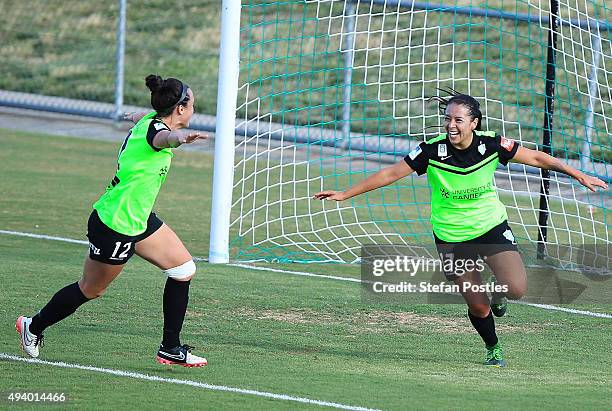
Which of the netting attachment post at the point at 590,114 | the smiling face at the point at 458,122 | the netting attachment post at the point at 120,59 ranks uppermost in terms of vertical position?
the netting attachment post at the point at 120,59

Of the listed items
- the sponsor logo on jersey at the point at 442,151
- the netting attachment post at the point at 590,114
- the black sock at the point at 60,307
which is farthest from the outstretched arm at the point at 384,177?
the netting attachment post at the point at 590,114

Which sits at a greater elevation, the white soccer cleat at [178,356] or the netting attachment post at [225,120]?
the netting attachment post at [225,120]

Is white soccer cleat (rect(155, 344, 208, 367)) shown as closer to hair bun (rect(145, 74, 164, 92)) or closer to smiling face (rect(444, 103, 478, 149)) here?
hair bun (rect(145, 74, 164, 92))

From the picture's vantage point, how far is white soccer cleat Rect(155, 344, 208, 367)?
7488mm

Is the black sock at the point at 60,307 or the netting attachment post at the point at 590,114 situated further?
the netting attachment post at the point at 590,114

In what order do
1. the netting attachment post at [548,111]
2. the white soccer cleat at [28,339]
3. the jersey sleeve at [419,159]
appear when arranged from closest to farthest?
the white soccer cleat at [28,339]
the jersey sleeve at [419,159]
the netting attachment post at [548,111]

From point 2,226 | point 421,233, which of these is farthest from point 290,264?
point 2,226

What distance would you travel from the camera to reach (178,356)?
749 cm

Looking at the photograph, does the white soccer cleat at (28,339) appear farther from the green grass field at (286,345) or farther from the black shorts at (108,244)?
the black shorts at (108,244)

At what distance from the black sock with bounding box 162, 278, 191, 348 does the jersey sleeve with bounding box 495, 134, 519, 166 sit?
2.20m

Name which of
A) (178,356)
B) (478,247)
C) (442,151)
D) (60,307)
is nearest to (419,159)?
(442,151)

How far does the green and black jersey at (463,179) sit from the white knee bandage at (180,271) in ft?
5.29

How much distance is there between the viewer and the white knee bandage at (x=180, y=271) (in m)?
7.57

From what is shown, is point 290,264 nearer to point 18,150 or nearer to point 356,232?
point 356,232
